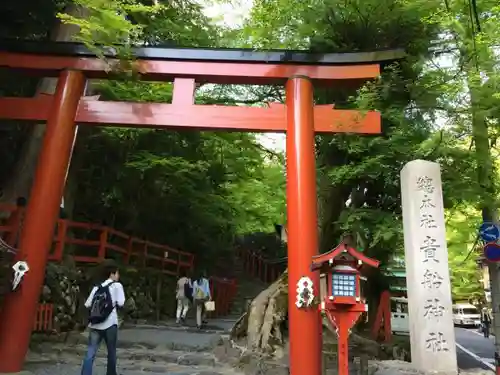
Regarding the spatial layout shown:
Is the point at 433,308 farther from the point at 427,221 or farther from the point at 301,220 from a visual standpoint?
the point at 301,220

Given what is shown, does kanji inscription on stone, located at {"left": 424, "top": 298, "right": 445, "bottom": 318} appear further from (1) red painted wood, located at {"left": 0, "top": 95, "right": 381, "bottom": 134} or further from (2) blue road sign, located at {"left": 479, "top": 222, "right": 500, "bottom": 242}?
(1) red painted wood, located at {"left": 0, "top": 95, "right": 381, "bottom": 134}

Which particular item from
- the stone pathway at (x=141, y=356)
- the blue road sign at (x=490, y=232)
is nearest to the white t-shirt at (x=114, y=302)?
the stone pathway at (x=141, y=356)

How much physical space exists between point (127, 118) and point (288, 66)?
3.25m

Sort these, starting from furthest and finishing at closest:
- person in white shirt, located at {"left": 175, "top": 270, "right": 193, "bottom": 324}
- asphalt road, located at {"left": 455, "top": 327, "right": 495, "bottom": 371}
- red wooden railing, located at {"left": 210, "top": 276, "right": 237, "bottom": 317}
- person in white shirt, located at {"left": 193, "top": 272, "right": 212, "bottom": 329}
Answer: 1. red wooden railing, located at {"left": 210, "top": 276, "right": 237, "bottom": 317}
2. person in white shirt, located at {"left": 175, "top": 270, "right": 193, "bottom": 324}
3. asphalt road, located at {"left": 455, "top": 327, "right": 495, "bottom": 371}
4. person in white shirt, located at {"left": 193, "top": 272, "right": 212, "bottom": 329}

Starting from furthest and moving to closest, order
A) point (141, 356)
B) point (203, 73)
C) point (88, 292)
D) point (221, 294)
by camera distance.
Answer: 1. point (221, 294)
2. point (88, 292)
3. point (141, 356)
4. point (203, 73)

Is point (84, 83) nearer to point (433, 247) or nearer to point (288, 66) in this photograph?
point (288, 66)

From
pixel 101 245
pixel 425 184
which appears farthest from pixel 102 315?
pixel 101 245

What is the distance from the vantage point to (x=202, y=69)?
8.73 m

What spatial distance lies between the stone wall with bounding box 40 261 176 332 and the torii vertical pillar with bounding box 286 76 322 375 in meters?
6.06

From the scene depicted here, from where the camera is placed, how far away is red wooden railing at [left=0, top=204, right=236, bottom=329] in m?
9.61

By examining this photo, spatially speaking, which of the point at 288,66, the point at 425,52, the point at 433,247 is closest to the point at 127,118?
the point at 288,66

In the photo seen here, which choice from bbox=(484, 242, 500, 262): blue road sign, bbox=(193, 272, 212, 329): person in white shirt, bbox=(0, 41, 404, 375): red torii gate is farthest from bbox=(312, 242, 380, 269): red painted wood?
bbox=(193, 272, 212, 329): person in white shirt

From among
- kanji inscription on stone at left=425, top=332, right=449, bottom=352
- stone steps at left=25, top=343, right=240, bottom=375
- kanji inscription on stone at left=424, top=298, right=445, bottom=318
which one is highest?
kanji inscription on stone at left=424, top=298, right=445, bottom=318

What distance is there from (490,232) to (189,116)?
5793 millimetres
